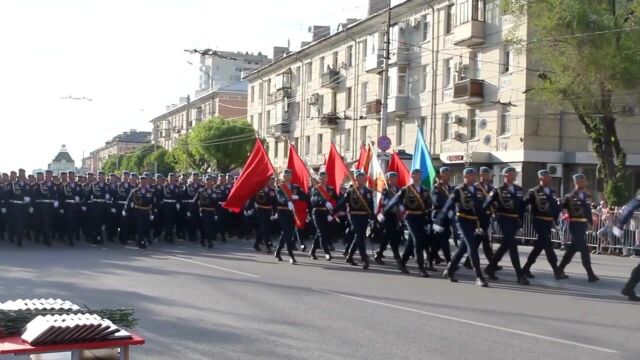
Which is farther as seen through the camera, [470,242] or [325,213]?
[325,213]

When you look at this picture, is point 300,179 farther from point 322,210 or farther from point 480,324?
point 480,324

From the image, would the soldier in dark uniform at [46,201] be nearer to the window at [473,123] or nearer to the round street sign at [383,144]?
the round street sign at [383,144]

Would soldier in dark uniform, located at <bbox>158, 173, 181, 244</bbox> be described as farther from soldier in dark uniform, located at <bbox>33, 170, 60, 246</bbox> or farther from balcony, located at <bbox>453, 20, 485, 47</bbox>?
balcony, located at <bbox>453, 20, 485, 47</bbox>

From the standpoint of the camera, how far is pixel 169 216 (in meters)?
23.5

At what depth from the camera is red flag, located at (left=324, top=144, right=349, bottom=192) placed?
20.3m

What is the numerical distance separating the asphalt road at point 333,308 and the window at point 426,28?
1078 inches

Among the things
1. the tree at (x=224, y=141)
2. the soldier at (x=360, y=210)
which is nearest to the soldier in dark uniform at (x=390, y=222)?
the soldier at (x=360, y=210)

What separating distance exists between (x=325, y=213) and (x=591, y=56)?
1271cm

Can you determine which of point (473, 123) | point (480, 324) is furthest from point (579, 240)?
point (473, 123)

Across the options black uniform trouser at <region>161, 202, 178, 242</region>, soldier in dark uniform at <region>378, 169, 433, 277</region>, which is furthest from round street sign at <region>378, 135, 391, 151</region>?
soldier in dark uniform at <region>378, 169, 433, 277</region>

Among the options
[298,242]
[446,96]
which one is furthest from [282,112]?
[298,242]

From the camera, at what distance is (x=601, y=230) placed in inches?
927

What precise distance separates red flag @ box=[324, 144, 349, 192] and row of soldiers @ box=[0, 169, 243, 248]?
3769 mm

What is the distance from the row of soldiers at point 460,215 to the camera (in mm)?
14539
